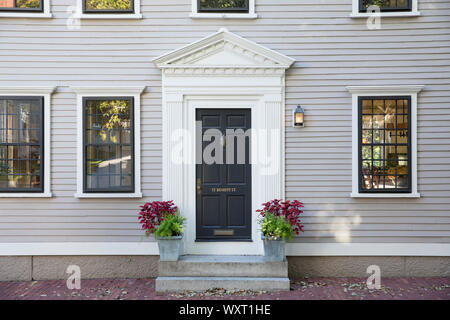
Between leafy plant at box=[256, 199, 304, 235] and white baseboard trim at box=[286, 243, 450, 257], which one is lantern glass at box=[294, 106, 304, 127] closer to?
leafy plant at box=[256, 199, 304, 235]

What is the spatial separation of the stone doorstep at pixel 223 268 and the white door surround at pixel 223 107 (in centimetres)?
52

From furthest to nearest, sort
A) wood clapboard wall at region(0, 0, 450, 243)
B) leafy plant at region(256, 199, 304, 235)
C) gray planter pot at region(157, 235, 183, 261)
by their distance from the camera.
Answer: wood clapboard wall at region(0, 0, 450, 243), leafy plant at region(256, 199, 304, 235), gray planter pot at region(157, 235, 183, 261)

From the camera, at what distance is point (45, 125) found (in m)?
6.95

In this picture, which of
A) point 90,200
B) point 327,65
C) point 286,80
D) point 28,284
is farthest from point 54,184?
point 327,65

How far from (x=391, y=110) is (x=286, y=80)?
1.84 metres

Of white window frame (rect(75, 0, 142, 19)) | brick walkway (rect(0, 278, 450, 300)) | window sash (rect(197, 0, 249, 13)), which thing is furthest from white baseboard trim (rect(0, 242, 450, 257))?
window sash (rect(197, 0, 249, 13))

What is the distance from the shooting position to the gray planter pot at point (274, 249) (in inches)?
251

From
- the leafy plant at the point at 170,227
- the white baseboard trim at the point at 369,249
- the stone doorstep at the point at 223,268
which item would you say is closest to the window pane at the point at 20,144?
the leafy plant at the point at 170,227

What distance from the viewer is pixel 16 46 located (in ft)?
22.7

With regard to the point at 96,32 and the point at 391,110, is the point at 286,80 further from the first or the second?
the point at 96,32

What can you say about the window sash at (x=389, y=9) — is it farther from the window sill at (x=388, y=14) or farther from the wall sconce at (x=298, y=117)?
the wall sconce at (x=298, y=117)

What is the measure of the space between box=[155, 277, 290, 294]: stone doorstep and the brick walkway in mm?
91

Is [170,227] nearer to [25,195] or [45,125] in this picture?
[25,195]

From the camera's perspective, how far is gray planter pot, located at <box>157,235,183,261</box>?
6375 millimetres
